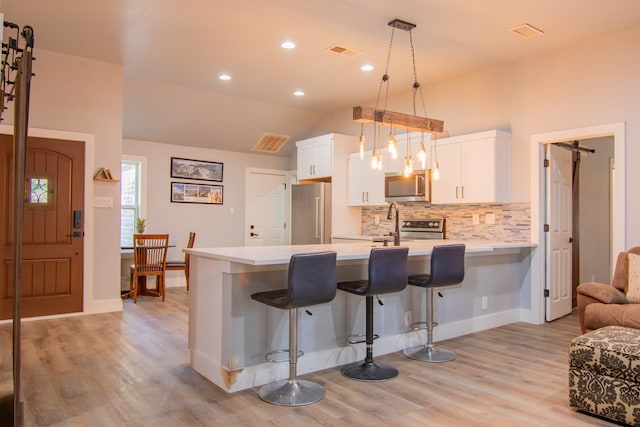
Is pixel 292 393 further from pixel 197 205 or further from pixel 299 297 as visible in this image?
pixel 197 205

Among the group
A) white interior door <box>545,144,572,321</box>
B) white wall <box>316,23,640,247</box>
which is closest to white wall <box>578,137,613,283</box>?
white interior door <box>545,144,572,321</box>

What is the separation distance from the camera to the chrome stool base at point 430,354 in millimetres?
3564

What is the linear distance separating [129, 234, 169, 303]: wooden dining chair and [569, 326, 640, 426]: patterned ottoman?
489cm

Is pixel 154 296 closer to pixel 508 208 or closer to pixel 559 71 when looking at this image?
pixel 508 208

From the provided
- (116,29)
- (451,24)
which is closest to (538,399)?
(451,24)

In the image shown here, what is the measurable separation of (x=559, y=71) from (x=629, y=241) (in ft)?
5.97

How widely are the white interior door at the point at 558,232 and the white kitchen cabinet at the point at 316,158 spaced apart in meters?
2.85

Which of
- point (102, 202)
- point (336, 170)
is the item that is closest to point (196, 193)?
point (102, 202)

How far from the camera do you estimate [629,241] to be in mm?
4145

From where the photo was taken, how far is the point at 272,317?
3119 mm

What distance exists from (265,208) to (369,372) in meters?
5.27

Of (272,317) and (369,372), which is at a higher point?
(272,317)

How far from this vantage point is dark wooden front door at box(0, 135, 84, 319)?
181 inches

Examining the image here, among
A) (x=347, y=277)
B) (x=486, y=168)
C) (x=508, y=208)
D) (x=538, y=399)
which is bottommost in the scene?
(x=538, y=399)
